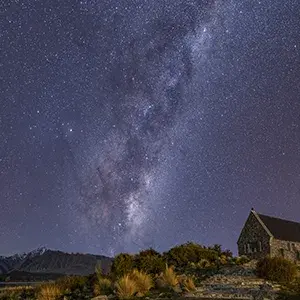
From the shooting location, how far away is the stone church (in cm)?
4566

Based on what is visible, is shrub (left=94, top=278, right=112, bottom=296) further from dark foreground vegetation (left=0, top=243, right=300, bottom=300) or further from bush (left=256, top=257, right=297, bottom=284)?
bush (left=256, top=257, right=297, bottom=284)

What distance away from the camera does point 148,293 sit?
26.0 meters

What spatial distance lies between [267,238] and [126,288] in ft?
82.1

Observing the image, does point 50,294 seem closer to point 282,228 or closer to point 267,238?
point 267,238

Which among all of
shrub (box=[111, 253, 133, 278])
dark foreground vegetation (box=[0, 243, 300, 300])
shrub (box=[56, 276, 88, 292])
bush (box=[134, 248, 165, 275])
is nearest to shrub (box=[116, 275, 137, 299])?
dark foreground vegetation (box=[0, 243, 300, 300])

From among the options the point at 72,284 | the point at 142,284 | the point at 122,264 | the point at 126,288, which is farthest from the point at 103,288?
the point at 122,264

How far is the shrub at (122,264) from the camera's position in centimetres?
3562

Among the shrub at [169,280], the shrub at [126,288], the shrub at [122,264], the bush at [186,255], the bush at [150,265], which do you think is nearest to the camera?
the shrub at [126,288]

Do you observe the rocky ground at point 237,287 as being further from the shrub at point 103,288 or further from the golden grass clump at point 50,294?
the golden grass clump at point 50,294

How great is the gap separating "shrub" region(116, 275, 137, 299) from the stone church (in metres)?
23.7

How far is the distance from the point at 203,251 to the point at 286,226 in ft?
37.4

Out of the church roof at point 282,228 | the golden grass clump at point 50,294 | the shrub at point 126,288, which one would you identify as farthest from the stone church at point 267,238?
the golden grass clump at point 50,294

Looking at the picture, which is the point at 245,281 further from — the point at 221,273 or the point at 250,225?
the point at 250,225

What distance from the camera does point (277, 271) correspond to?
98.1ft
